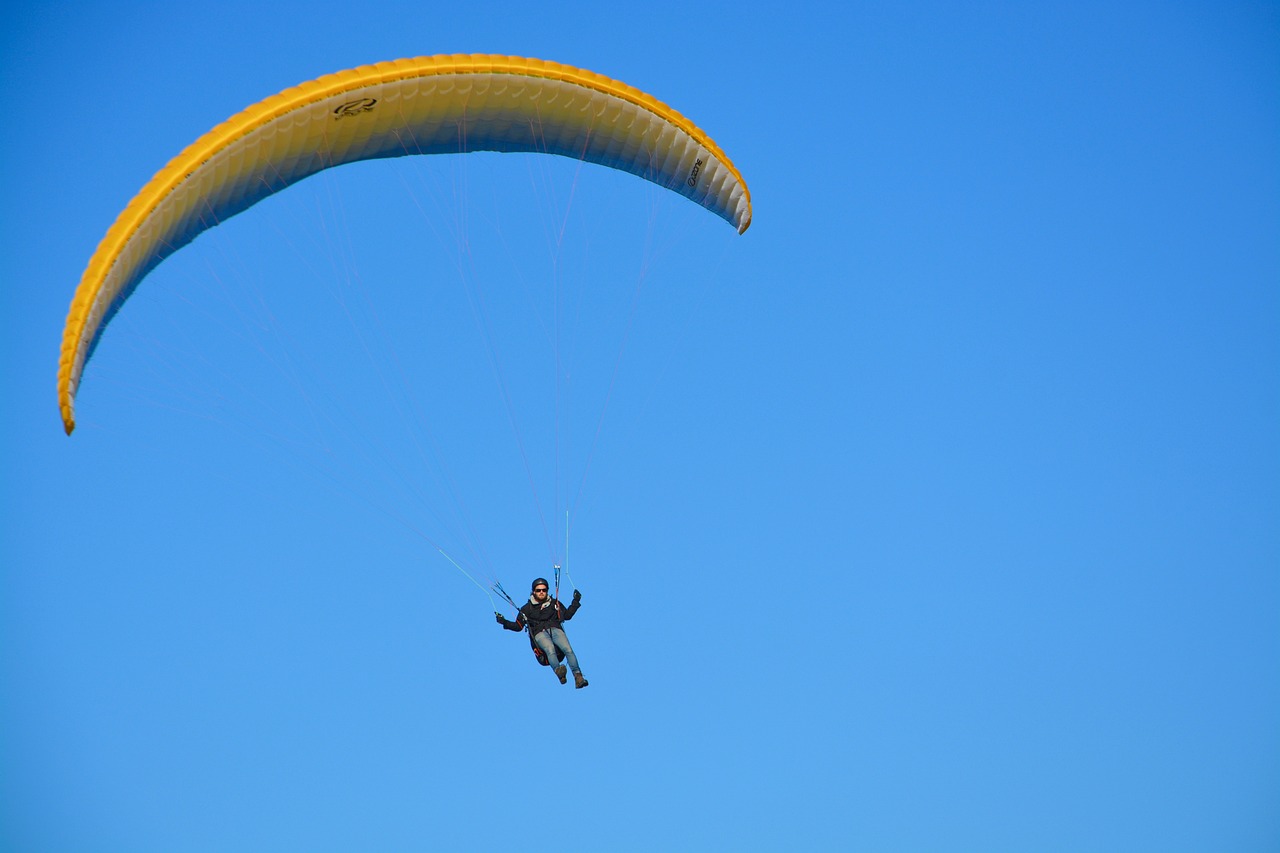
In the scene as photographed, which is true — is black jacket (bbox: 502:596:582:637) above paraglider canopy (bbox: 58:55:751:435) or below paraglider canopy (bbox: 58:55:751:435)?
below

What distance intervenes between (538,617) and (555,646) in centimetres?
50

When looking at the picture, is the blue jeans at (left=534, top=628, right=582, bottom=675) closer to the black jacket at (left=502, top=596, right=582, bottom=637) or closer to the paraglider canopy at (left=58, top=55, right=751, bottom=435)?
the black jacket at (left=502, top=596, right=582, bottom=637)

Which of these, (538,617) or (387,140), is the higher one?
(387,140)

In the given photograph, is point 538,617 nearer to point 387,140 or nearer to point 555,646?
point 555,646

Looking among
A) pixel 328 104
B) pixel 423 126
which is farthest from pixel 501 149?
pixel 328 104

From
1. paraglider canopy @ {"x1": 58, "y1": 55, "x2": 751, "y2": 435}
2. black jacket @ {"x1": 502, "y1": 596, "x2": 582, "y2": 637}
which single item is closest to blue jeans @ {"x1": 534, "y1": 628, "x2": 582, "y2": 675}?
black jacket @ {"x1": 502, "y1": 596, "x2": 582, "y2": 637}

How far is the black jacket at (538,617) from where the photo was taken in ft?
74.3

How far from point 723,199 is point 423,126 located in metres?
5.10

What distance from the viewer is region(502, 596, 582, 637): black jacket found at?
2264cm

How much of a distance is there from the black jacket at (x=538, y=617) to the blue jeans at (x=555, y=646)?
0.07m

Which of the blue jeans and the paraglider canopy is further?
the blue jeans

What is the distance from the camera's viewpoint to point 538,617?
22641 mm

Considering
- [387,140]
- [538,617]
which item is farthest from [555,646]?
[387,140]

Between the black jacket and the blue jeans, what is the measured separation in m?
0.07
